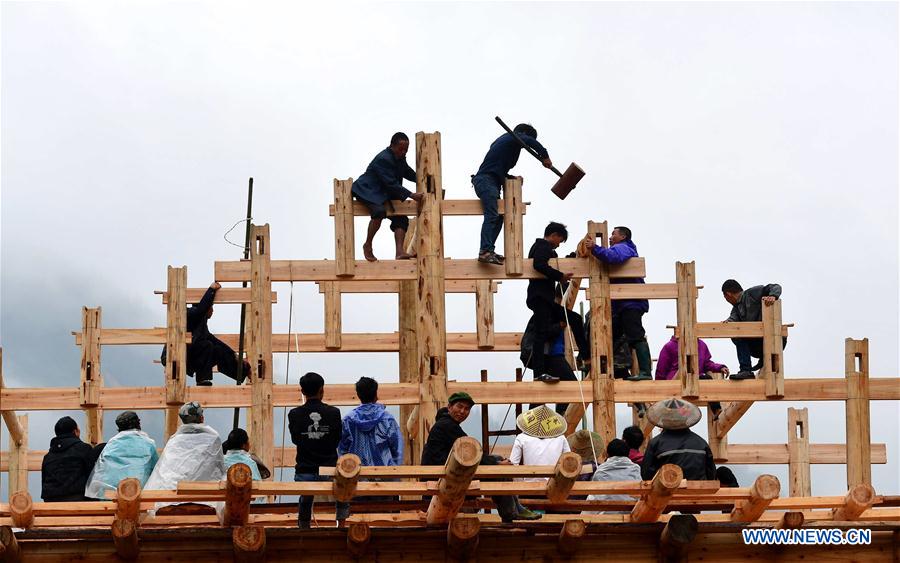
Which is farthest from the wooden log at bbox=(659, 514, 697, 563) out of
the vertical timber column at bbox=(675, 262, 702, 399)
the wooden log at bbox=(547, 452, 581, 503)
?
the vertical timber column at bbox=(675, 262, 702, 399)

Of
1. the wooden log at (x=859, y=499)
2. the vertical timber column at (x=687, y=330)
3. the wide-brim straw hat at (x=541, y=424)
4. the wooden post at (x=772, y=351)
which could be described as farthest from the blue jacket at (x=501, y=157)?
the wooden log at (x=859, y=499)

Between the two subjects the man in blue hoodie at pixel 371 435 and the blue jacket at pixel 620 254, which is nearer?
the man in blue hoodie at pixel 371 435

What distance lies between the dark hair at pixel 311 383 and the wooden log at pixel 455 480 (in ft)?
5.35

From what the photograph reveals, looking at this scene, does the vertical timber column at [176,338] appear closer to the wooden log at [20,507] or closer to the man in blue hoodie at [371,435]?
the man in blue hoodie at [371,435]

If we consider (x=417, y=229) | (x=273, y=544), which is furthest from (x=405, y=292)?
(x=273, y=544)

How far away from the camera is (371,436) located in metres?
15.7

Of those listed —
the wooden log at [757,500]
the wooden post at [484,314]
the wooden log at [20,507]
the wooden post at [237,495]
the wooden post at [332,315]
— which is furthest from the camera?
the wooden post at [484,314]

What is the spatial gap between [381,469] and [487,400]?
18.4ft

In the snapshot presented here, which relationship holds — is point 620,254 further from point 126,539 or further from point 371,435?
point 126,539

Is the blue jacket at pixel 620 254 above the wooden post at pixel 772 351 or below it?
above

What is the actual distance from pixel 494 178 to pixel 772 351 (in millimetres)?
3951

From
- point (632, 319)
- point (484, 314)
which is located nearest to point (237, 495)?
point (632, 319)

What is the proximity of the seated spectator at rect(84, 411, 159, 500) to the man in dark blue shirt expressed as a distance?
514cm

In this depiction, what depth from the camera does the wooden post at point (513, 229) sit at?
64.3ft
